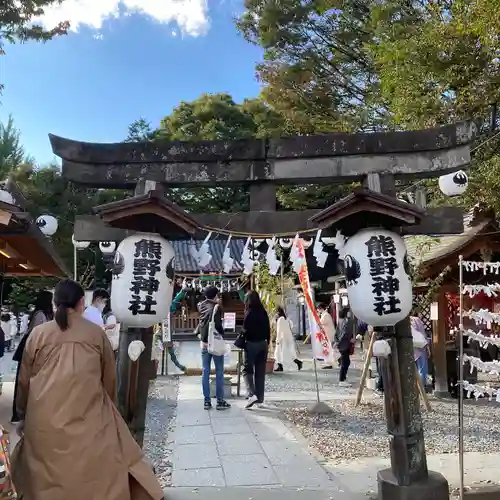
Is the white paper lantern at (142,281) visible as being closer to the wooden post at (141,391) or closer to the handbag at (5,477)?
the wooden post at (141,391)

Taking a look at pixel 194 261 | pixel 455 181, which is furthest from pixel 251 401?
pixel 194 261

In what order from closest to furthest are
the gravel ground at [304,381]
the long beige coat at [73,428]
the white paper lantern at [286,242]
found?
1. the long beige coat at [73,428]
2. the white paper lantern at [286,242]
3. the gravel ground at [304,381]

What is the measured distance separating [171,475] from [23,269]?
26.3ft

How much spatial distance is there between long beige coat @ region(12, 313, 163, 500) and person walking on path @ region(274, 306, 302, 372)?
9418 millimetres

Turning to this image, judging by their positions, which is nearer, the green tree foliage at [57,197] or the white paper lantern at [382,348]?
the white paper lantern at [382,348]

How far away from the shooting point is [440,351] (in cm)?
1047

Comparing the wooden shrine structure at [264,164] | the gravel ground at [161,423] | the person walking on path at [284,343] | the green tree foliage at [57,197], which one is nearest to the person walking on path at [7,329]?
the green tree foliage at [57,197]

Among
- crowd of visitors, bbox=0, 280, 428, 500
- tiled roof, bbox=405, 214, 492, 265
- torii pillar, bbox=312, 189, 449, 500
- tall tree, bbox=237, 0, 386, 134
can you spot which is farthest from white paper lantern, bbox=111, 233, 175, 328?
tall tree, bbox=237, 0, 386, 134

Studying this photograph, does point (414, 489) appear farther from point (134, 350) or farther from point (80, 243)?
point (80, 243)

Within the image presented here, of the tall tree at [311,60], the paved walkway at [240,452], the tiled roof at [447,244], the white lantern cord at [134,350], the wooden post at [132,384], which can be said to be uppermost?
the tall tree at [311,60]

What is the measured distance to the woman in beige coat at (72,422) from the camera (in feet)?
11.8

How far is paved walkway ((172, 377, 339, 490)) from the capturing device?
5.43 m

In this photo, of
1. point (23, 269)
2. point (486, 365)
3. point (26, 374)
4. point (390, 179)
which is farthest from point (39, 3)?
point (486, 365)

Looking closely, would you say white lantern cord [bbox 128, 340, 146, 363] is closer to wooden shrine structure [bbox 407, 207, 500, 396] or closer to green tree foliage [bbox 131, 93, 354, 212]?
wooden shrine structure [bbox 407, 207, 500, 396]
